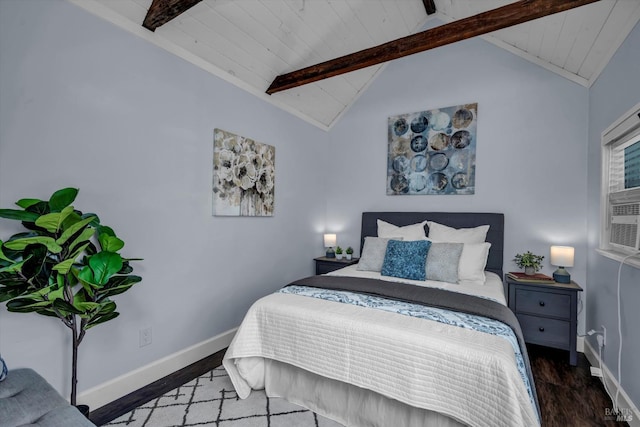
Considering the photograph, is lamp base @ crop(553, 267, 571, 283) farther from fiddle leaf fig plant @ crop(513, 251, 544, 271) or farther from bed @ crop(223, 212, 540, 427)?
bed @ crop(223, 212, 540, 427)

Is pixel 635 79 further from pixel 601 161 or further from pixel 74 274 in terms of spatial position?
pixel 74 274

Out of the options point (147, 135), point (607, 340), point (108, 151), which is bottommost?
point (607, 340)

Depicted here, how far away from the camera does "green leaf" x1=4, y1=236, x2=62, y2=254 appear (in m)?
1.32

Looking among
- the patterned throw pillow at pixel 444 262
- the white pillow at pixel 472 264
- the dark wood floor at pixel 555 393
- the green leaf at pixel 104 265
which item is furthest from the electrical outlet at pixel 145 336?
the white pillow at pixel 472 264

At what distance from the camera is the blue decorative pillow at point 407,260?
2695 millimetres

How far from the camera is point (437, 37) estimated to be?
2.58 m

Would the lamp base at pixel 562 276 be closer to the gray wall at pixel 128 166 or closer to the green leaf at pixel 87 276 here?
the gray wall at pixel 128 166

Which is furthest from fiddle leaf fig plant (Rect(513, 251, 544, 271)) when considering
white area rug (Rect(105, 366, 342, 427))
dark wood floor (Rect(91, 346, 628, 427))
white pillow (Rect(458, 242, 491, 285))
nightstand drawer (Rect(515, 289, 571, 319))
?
white area rug (Rect(105, 366, 342, 427))

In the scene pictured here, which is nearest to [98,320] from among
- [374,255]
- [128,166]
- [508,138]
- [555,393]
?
[128,166]

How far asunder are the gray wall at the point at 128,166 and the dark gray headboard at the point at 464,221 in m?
1.49

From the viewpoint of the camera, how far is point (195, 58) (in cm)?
257

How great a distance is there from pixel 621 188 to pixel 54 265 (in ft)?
12.4

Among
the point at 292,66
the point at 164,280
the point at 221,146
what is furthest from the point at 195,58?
the point at 164,280

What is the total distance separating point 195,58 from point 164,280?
6.05 feet
